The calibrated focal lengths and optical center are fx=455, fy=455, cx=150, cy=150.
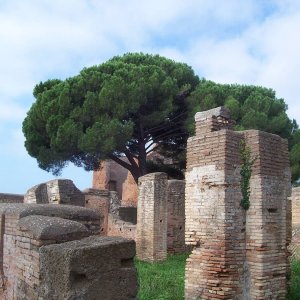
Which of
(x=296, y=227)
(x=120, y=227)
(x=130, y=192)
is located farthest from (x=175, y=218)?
(x=130, y=192)

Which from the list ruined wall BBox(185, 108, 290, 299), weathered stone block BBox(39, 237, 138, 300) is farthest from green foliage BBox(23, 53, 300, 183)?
weathered stone block BBox(39, 237, 138, 300)

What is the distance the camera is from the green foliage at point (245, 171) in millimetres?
6611

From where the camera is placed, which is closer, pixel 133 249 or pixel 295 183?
pixel 133 249

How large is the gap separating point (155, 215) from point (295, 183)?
10.5 m

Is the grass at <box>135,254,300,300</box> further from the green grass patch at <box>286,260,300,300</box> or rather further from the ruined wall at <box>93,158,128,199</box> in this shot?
the ruined wall at <box>93,158,128,199</box>

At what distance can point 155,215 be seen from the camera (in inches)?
479

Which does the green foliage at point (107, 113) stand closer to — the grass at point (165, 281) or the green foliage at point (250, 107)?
the green foliage at point (250, 107)

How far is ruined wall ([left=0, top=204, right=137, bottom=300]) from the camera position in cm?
299

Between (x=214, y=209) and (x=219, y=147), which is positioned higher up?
(x=219, y=147)

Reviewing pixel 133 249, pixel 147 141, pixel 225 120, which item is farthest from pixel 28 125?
pixel 133 249

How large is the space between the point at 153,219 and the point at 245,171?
5.83m

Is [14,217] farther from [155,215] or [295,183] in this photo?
[295,183]

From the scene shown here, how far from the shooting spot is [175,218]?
12875 millimetres

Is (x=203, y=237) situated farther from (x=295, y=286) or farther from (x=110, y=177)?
(x=110, y=177)
